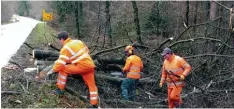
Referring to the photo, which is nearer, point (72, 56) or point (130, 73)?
point (72, 56)

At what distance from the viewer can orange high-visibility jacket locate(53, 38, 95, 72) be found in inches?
316

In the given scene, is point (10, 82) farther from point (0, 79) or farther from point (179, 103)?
point (179, 103)

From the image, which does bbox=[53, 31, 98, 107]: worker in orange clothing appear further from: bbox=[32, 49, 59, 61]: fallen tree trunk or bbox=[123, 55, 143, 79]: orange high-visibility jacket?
bbox=[32, 49, 59, 61]: fallen tree trunk

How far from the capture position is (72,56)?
8180 mm

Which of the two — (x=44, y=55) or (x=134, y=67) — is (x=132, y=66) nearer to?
(x=134, y=67)

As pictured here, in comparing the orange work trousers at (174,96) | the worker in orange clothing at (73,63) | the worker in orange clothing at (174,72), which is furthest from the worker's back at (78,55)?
the orange work trousers at (174,96)

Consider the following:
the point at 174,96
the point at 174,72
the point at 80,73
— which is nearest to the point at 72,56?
the point at 80,73

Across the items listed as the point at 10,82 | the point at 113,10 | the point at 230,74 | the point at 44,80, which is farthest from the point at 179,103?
the point at 113,10

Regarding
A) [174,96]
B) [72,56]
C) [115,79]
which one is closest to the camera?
[72,56]

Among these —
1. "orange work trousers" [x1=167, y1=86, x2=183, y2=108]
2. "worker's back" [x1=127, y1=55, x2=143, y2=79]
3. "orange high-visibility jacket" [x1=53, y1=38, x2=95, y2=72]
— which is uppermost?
"orange high-visibility jacket" [x1=53, y1=38, x2=95, y2=72]

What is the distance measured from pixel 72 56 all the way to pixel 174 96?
260 centimetres

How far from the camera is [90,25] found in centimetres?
2562

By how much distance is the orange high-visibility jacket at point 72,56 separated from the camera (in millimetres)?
8023

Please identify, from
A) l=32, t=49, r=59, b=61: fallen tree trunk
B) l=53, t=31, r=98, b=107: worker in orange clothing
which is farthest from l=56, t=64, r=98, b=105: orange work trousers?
l=32, t=49, r=59, b=61: fallen tree trunk
